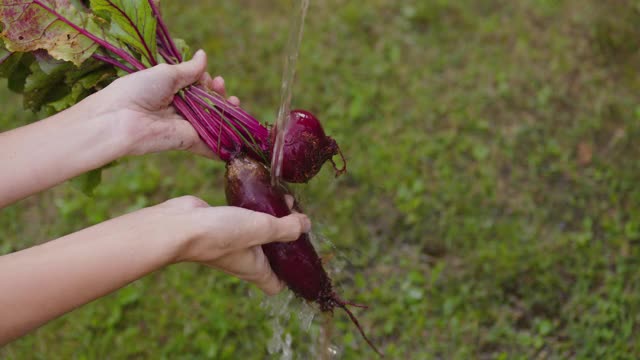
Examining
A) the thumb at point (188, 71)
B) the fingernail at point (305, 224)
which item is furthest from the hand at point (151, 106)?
the fingernail at point (305, 224)

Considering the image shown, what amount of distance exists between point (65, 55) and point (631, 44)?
2.89 m

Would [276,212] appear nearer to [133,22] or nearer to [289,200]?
[289,200]

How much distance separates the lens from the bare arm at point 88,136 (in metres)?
1.96

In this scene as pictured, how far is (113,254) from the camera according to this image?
1706mm

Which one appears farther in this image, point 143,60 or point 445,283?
point 445,283

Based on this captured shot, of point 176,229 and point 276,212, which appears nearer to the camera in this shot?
point 176,229

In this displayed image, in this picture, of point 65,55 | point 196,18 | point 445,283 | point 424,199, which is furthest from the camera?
point 196,18

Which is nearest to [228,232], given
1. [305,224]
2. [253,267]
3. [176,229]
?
[176,229]

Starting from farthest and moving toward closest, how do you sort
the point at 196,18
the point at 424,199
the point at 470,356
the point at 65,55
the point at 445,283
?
the point at 196,18 < the point at 424,199 < the point at 445,283 < the point at 470,356 < the point at 65,55

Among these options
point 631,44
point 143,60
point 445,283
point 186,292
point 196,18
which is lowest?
point 186,292

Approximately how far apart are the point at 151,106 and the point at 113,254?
0.57 meters

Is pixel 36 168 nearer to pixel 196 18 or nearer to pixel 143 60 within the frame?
pixel 143 60

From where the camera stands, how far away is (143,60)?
2232mm

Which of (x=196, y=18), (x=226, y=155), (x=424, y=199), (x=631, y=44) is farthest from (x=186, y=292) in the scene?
(x=631, y=44)
